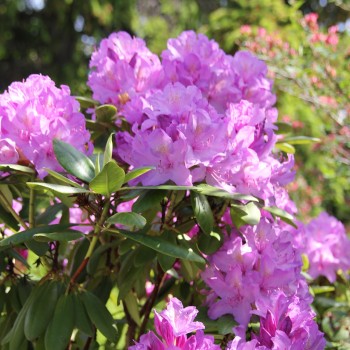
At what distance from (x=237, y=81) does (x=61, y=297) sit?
63 centimetres

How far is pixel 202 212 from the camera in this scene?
119 centimetres

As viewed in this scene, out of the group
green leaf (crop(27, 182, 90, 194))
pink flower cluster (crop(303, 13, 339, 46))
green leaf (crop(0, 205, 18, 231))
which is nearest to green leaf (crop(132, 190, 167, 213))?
green leaf (crop(27, 182, 90, 194))

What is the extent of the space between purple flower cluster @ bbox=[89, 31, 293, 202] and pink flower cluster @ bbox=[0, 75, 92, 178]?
0.37ft

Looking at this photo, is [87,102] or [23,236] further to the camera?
[87,102]

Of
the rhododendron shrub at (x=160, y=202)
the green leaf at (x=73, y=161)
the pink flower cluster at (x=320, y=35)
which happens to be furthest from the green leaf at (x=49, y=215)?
the pink flower cluster at (x=320, y=35)

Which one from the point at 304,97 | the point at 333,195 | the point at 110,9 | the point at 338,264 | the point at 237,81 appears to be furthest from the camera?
the point at 110,9

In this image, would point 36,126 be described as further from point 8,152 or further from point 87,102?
point 87,102

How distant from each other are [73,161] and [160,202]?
23 cm

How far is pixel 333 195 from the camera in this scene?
6.28 m

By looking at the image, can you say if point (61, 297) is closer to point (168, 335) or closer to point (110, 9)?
point (168, 335)

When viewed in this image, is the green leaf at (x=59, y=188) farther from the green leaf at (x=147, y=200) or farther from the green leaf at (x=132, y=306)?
the green leaf at (x=132, y=306)

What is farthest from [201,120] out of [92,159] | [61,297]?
[61,297]

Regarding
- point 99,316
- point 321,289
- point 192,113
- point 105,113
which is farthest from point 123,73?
point 321,289

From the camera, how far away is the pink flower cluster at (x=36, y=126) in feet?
3.78
